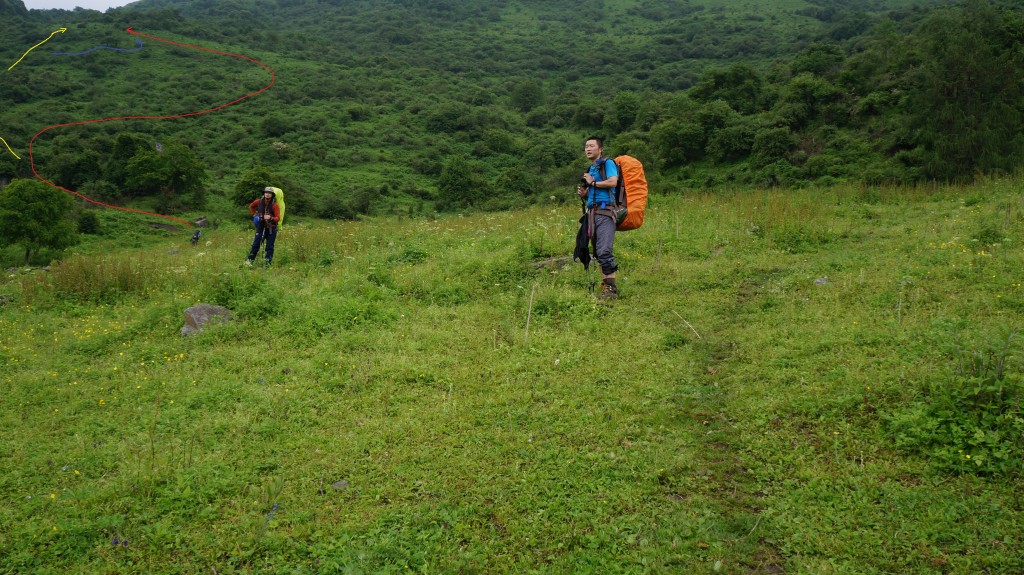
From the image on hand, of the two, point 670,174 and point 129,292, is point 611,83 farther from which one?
point 129,292

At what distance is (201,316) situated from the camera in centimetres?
823

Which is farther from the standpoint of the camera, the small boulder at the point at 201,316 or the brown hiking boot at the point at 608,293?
the brown hiking boot at the point at 608,293

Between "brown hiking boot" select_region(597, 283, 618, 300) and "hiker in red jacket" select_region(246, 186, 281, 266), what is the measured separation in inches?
300

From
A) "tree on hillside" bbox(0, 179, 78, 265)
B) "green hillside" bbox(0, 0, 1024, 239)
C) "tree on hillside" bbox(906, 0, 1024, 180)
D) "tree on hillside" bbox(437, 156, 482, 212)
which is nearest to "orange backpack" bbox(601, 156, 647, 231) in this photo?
"green hillside" bbox(0, 0, 1024, 239)

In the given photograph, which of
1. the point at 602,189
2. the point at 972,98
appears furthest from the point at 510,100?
the point at 602,189

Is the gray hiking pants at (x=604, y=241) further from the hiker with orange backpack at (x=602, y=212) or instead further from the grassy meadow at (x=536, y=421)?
the grassy meadow at (x=536, y=421)

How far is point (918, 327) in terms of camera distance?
609 cm

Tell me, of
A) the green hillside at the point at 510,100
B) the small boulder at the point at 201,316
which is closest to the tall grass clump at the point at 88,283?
the small boulder at the point at 201,316

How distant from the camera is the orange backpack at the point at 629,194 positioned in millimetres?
8477

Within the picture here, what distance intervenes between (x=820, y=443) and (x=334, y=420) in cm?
439

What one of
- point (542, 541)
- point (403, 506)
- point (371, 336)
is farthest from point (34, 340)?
point (542, 541)

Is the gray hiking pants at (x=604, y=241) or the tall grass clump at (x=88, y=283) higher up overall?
the gray hiking pants at (x=604, y=241)

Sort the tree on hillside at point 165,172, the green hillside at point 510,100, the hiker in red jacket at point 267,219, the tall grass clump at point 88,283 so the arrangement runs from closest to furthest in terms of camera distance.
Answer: the tall grass clump at point 88,283 → the hiker in red jacket at point 267,219 → the green hillside at point 510,100 → the tree on hillside at point 165,172

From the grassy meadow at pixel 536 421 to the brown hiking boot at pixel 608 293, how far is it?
0.17 meters
